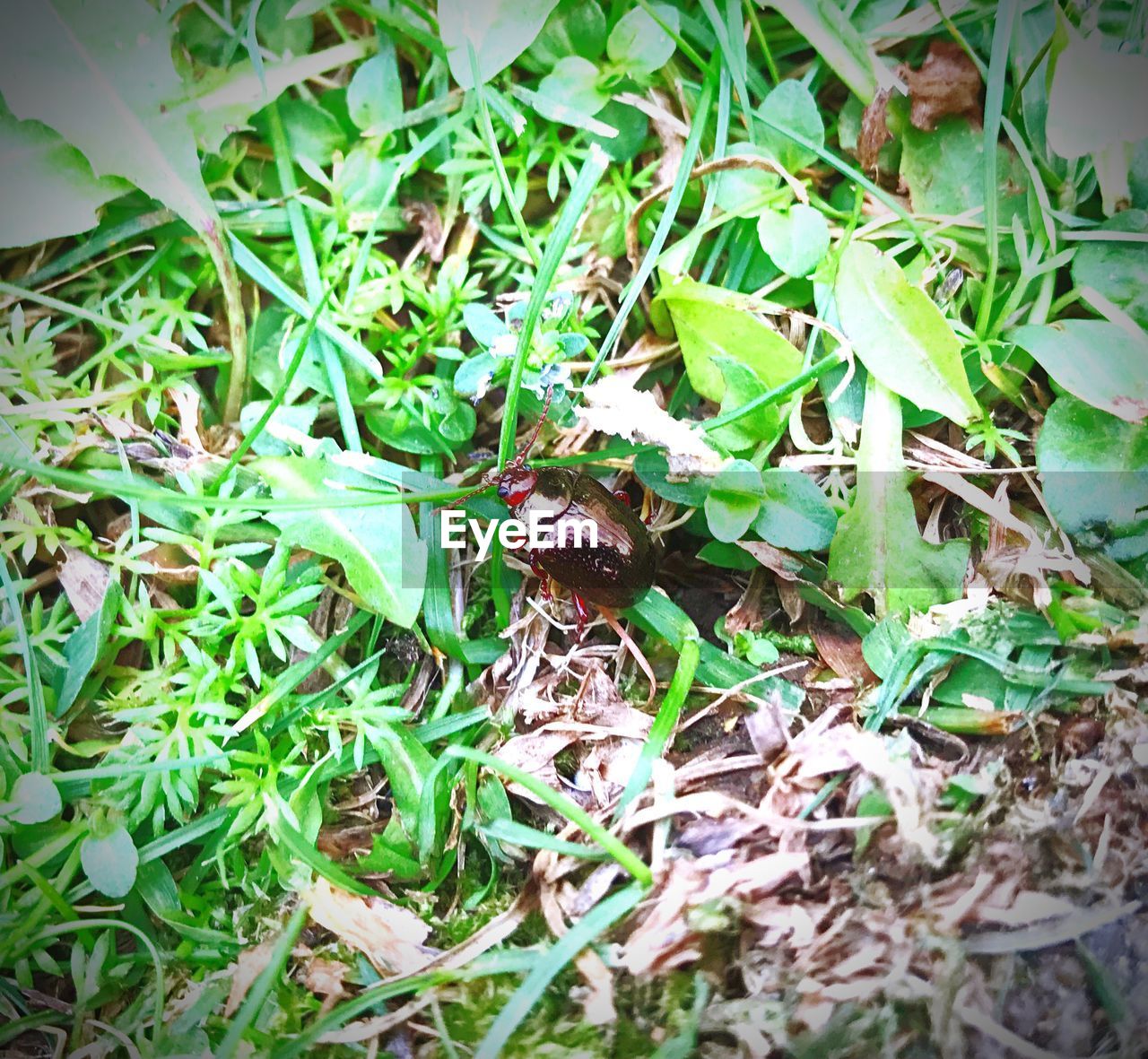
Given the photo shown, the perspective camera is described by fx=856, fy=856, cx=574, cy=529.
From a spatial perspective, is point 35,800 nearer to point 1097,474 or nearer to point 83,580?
point 83,580

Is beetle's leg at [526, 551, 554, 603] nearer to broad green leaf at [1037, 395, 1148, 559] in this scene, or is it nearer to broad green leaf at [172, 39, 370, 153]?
broad green leaf at [1037, 395, 1148, 559]

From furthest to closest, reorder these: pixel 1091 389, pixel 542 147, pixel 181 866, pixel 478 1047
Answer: pixel 542 147, pixel 181 866, pixel 1091 389, pixel 478 1047

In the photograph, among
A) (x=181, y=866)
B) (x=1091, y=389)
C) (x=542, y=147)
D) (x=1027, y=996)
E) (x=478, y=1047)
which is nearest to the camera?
(x=1027, y=996)

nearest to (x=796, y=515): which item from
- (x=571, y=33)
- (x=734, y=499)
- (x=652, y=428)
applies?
(x=734, y=499)

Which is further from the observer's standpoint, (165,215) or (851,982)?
(165,215)

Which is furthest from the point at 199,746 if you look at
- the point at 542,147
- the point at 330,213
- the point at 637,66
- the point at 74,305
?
the point at 637,66

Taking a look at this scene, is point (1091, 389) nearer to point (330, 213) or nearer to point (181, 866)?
point (330, 213)

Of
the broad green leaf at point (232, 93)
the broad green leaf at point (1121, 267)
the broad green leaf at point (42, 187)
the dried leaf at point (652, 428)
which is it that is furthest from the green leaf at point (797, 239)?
the broad green leaf at point (42, 187)
